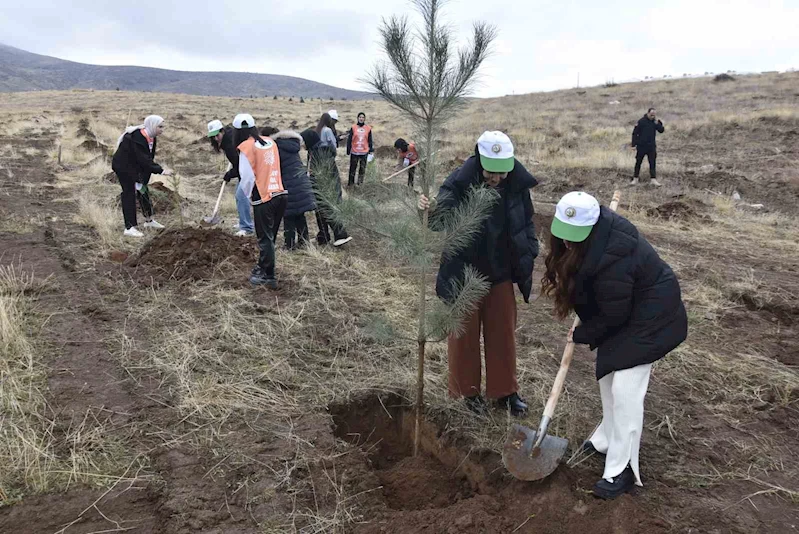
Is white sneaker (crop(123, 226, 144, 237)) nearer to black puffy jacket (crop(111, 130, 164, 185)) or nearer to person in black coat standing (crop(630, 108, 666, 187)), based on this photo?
black puffy jacket (crop(111, 130, 164, 185))

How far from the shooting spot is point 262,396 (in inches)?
141

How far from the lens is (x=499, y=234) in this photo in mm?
3145

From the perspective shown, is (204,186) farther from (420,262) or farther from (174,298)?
(420,262)

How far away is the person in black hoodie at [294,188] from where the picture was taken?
6.20 m

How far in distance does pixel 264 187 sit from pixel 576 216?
356 cm

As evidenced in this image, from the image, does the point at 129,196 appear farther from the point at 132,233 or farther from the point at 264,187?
the point at 264,187

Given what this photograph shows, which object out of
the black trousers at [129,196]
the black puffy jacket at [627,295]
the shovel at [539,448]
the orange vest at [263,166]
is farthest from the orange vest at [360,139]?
the black puffy jacket at [627,295]

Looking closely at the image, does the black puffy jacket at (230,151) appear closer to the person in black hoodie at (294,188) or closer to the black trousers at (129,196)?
the person in black hoodie at (294,188)

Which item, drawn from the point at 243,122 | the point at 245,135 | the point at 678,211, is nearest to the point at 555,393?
the point at 245,135

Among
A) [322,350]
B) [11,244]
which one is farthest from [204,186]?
[322,350]

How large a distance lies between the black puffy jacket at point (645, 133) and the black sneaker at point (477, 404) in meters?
10.6

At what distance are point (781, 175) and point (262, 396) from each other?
13.4 m

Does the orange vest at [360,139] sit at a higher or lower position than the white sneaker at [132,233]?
higher

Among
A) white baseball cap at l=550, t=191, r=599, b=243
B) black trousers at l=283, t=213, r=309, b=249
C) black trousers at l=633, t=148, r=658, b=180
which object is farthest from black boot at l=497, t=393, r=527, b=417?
black trousers at l=633, t=148, r=658, b=180
